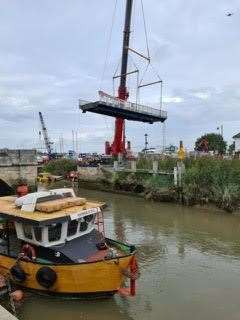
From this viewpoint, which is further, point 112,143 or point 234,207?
point 112,143

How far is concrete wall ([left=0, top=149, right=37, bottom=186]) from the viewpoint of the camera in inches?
1384

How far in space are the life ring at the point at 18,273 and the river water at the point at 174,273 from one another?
584 millimetres

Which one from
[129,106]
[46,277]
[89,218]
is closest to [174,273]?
[89,218]

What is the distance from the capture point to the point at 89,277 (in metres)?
13.8

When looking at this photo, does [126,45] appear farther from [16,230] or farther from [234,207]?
[16,230]

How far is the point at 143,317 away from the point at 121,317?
0.58 m

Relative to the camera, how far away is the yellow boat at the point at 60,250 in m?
13.8

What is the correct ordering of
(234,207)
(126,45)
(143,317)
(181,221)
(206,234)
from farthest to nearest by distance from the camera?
(126,45), (234,207), (181,221), (206,234), (143,317)

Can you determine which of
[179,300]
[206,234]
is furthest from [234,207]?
[179,300]

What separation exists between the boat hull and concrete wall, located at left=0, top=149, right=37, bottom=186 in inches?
851

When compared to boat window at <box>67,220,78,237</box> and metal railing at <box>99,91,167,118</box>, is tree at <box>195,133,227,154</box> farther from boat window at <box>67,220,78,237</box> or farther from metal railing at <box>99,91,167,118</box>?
boat window at <box>67,220,78,237</box>

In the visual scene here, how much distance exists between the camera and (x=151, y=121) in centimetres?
4769

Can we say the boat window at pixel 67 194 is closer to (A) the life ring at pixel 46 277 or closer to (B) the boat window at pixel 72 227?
(B) the boat window at pixel 72 227

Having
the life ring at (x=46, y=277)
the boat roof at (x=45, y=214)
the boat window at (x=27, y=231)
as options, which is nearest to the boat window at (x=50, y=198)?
the boat roof at (x=45, y=214)
